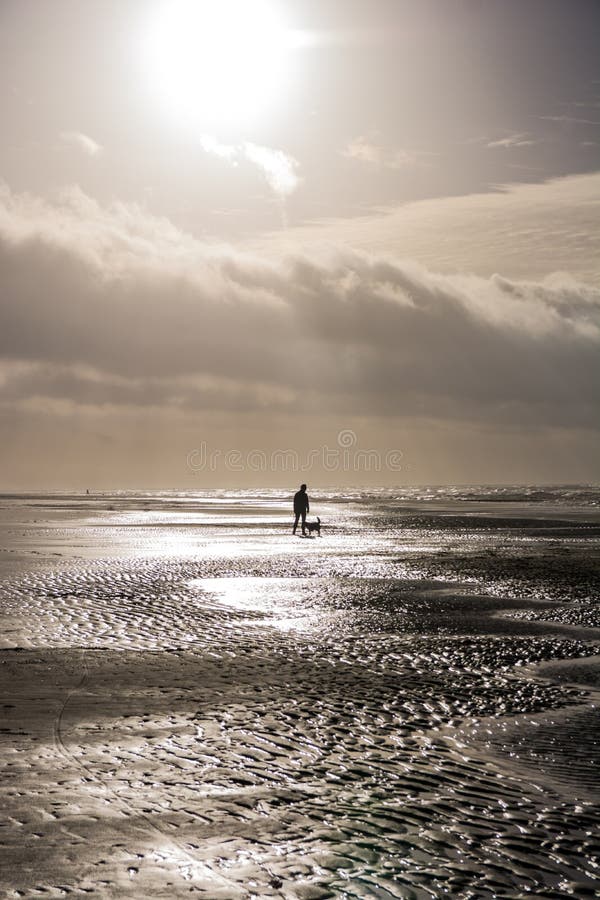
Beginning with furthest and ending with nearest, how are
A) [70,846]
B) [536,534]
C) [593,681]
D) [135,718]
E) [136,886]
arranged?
1. [536,534]
2. [593,681]
3. [135,718]
4. [70,846]
5. [136,886]

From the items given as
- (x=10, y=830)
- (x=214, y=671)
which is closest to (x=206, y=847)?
(x=10, y=830)

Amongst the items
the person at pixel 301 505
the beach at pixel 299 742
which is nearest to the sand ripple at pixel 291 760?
the beach at pixel 299 742

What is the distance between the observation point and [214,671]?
1213 cm

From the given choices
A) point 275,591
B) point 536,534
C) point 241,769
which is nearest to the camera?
point 241,769

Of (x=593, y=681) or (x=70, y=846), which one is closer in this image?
(x=70, y=846)

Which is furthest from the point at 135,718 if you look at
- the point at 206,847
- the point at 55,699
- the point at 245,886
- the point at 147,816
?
the point at 245,886

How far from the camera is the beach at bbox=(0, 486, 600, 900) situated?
19.4 feet

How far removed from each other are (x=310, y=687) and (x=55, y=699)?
312 centimetres

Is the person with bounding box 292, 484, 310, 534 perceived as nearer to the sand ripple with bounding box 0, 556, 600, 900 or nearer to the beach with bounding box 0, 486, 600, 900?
the beach with bounding box 0, 486, 600, 900

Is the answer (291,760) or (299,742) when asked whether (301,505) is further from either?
(291,760)

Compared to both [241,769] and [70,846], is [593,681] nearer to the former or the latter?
[241,769]

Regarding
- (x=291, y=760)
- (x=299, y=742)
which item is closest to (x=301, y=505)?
(x=299, y=742)

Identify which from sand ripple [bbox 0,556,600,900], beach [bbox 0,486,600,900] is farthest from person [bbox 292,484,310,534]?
sand ripple [bbox 0,556,600,900]

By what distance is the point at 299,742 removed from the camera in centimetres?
879
